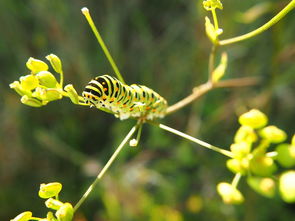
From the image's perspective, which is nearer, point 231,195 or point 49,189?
point 231,195

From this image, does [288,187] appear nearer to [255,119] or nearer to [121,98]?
[255,119]

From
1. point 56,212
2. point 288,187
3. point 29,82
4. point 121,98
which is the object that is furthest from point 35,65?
point 288,187

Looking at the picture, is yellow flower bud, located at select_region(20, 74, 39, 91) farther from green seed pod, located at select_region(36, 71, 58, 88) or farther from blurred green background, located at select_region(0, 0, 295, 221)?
blurred green background, located at select_region(0, 0, 295, 221)

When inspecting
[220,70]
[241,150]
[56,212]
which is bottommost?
[56,212]

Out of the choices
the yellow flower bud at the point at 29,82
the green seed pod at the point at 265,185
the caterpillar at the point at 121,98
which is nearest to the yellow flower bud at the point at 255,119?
the green seed pod at the point at 265,185

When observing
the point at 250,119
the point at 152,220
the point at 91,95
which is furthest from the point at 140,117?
the point at 152,220

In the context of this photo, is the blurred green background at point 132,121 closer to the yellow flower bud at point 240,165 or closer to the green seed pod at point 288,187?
the yellow flower bud at point 240,165
